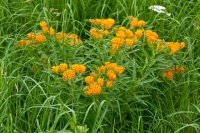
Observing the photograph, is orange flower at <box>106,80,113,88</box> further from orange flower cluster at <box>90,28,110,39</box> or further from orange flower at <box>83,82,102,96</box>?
orange flower cluster at <box>90,28,110,39</box>

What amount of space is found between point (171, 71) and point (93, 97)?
1.90ft

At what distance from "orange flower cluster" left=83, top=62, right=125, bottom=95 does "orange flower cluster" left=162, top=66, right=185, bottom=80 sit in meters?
0.36

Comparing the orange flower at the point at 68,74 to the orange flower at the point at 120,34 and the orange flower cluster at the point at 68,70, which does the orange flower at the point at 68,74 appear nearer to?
the orange flower cluster at the point at 68,70

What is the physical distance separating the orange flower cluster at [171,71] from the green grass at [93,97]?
0.12 ft

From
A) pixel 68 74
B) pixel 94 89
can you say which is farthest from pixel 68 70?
pixel 94 89

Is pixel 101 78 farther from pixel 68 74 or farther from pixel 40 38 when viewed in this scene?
pixel 40 38

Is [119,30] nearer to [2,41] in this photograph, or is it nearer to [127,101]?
[127,101]

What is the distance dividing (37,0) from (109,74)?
127cm

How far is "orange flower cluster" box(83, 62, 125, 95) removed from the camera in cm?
230

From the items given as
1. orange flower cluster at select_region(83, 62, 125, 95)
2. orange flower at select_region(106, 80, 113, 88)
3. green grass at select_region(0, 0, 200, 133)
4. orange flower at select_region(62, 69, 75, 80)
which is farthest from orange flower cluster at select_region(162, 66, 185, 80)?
orange flower at select_region(62, 69, 75, 80)

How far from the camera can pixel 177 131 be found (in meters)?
2.46

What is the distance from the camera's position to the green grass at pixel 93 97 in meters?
2.43

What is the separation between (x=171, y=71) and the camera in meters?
2.75

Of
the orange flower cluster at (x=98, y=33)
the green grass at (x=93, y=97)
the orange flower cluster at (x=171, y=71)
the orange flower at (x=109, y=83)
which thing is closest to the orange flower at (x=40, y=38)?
the green grass at (x=93, y=97)
